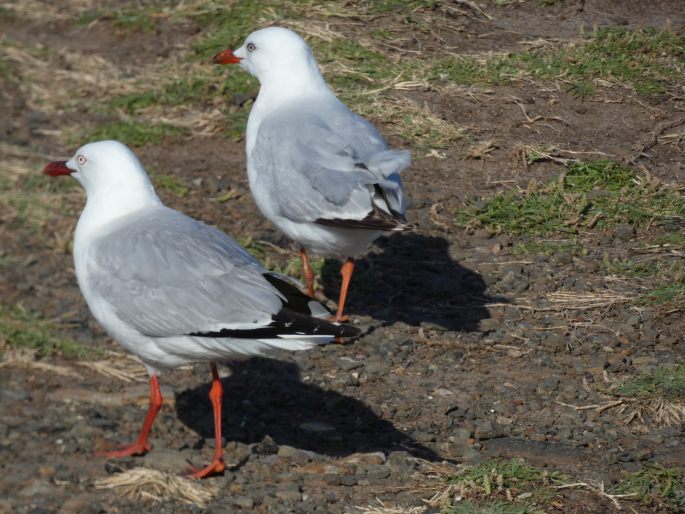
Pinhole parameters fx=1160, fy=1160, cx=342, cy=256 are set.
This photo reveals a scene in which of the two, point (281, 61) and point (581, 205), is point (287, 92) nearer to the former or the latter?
point (281, 61)

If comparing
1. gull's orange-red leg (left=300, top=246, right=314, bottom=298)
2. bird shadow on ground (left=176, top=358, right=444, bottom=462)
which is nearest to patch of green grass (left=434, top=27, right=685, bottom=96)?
gull's orange-red leg (left=300, top=246, right=314, bottom=298)

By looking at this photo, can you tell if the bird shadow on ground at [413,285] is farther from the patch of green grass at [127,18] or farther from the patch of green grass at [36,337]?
the patch of green grass at [127,18]

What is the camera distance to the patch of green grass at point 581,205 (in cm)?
688

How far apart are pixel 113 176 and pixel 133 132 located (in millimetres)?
3149

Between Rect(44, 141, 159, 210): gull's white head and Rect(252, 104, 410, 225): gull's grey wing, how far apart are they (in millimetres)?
732

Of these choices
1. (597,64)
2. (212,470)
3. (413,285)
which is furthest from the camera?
(597,64)

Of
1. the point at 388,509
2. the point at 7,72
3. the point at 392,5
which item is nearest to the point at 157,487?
the point at 388,509

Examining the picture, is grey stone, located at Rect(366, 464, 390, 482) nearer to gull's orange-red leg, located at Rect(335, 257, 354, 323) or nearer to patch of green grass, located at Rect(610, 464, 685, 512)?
patch of green grass, located at Rect(610, 464, 685, 512)

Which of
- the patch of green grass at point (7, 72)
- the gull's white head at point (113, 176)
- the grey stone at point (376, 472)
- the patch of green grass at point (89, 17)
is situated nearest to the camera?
the grey stone at point (376, 472)

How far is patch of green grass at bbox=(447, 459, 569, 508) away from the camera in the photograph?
4.57 m

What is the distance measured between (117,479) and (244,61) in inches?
121

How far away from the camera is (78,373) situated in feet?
21.6

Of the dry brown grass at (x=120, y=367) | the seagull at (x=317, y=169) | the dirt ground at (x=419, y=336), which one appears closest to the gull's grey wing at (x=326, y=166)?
the seagull at (x=317, y=169)

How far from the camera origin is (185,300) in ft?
17.5
